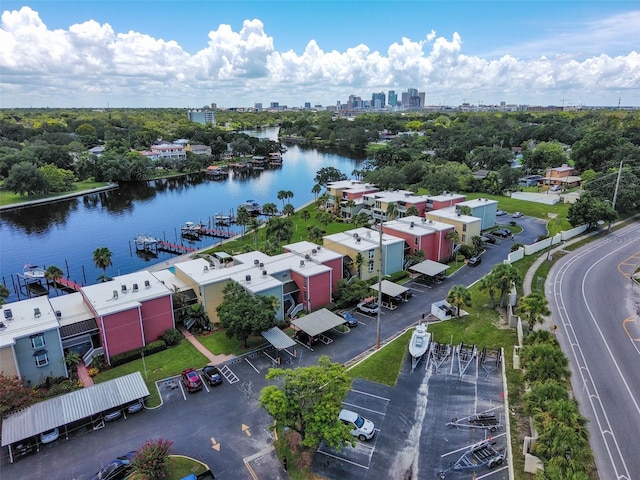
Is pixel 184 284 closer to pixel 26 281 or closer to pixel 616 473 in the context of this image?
pixel 26 281

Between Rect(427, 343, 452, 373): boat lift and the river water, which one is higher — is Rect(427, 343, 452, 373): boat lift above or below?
above

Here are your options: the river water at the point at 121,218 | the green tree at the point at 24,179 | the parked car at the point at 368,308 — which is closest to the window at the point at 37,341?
the parked car at the point at 368,308

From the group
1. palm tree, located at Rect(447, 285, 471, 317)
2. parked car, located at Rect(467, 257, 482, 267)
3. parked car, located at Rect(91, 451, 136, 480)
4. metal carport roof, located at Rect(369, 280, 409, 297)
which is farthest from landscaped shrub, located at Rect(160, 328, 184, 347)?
parked car, located at Rect(467, 257, 482, 267)

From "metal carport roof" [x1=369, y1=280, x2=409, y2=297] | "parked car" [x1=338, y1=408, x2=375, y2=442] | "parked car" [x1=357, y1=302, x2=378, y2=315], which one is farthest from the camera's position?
"metal carport roof" [x1=369, y1=280, x2=409, y2=297]

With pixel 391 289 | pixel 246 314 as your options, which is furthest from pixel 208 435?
pixel 391 289

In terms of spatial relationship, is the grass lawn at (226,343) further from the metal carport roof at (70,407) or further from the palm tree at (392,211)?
the palm tree at (392,211)

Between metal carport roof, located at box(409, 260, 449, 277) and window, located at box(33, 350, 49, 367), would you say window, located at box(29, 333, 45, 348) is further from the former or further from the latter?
metal carport roof, located at box(409, 260, 449, 277)

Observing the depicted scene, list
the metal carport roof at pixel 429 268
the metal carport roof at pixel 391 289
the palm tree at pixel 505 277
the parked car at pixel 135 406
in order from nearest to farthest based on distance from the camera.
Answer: the parked car at pixel 135 406, the palm tree at pixel 505 277, the metal carport roof at pixel 391 289, the metal carport roof at pixel 429 268
